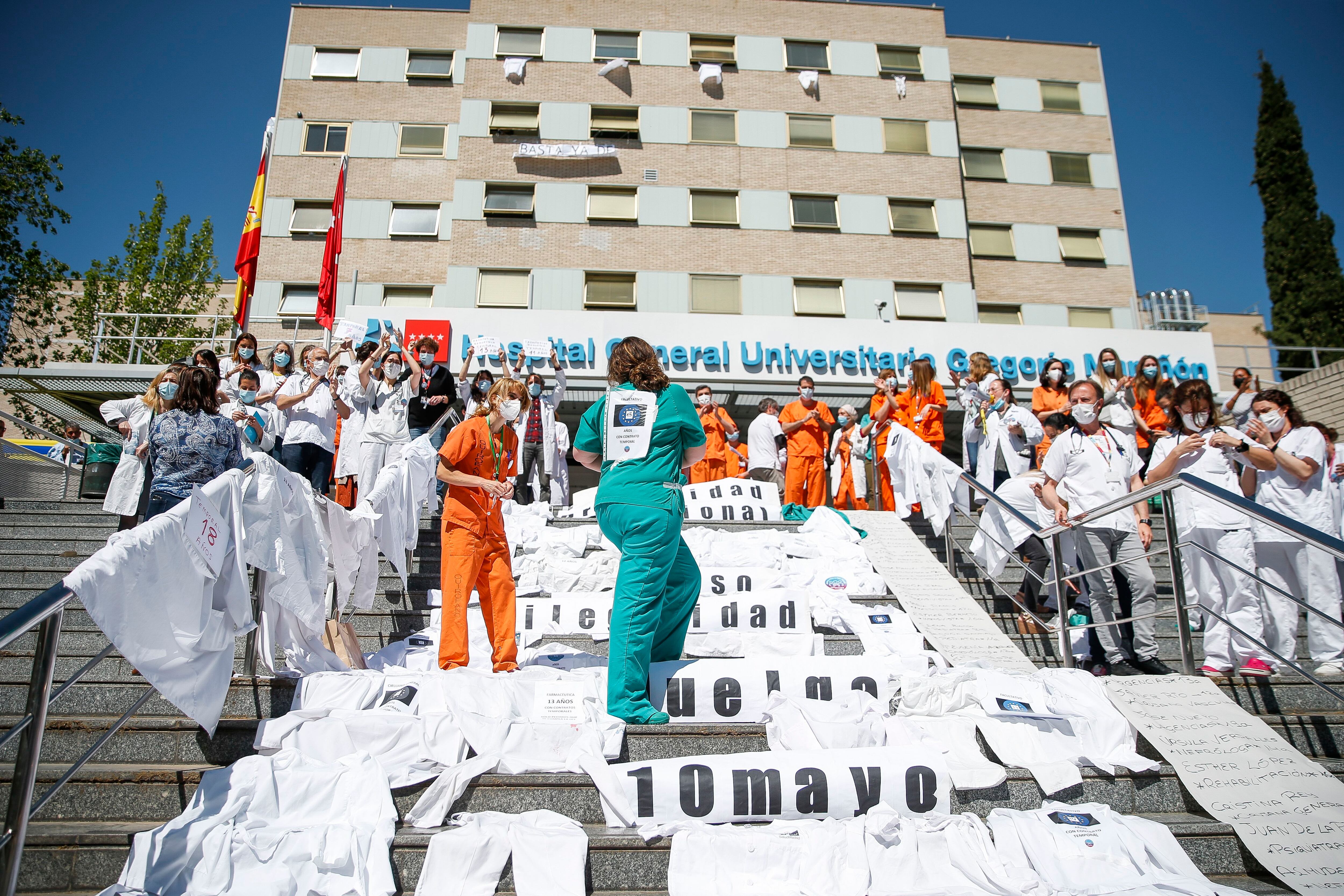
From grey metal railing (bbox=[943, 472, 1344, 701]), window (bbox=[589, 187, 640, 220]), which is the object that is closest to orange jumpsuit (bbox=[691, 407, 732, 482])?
grey metal railing (bbox=[943, 472, 1344, 701])

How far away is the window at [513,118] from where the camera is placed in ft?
80.2

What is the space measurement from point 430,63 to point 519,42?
3.24m

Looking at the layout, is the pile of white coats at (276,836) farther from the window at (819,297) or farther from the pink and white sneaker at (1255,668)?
the window at (819,297)

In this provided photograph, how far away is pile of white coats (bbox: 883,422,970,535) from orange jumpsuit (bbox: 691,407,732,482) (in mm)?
2938

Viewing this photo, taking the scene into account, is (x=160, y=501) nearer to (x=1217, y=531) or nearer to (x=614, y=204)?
(x=1217, y=531)

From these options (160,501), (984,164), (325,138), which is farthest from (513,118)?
(160,501)

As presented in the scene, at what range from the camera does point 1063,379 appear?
10352 millimetres

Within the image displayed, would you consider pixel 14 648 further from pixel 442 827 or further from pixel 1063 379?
pixel 1063 379

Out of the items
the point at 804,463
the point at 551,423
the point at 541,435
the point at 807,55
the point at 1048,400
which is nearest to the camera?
the point at 1048,400

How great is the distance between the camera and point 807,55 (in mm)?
26672

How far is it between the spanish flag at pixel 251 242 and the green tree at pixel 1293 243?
3559 centimetres

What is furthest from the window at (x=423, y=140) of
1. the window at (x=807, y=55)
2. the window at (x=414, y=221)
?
the window at (x=807, y=55)

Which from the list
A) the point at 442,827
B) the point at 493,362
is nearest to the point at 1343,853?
the point at 442,827

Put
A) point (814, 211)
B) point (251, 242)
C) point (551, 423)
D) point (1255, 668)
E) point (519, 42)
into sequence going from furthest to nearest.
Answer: point (519, 42)
point (814, 211)
point (251, 242)
point (551, 423)
point (1255, 668)
